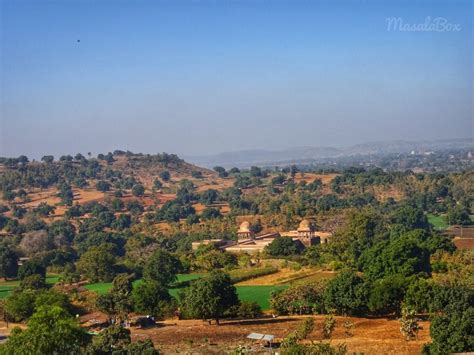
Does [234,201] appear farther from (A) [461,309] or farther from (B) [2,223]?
(A) [461,309]

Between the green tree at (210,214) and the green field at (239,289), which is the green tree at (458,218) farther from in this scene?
the green field at (239,289)

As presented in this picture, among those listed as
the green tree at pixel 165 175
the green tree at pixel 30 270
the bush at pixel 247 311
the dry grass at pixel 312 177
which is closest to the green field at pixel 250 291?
the bush at pixel 247 311

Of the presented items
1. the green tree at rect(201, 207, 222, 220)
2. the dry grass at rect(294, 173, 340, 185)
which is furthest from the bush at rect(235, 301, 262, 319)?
the dry grass at rect(294, 173, 340, 185)

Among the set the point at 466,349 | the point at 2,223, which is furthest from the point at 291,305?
the point at 2,223

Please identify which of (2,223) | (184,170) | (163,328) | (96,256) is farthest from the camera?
(184,170)

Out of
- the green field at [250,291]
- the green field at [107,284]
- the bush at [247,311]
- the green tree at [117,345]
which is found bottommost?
the green field at [107,284]

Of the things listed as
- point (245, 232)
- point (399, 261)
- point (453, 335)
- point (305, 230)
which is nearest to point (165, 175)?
point (245, 232)

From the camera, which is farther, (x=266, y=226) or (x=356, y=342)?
(x=266, y=226)
